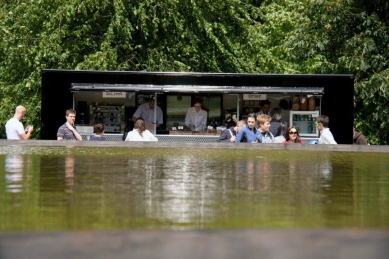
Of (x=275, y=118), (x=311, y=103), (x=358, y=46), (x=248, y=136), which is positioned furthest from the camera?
(x=358, y=46)

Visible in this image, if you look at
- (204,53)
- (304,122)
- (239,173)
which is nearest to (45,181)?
(239,173)

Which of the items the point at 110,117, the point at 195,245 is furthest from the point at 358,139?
the point at 195,245

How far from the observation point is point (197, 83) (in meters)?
19.3

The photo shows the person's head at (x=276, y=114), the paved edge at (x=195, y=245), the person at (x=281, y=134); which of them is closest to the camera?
the paved edge at (x=195, y=245)

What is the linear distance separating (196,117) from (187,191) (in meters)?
16.1

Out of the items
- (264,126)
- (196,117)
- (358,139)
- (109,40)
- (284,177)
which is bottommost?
(358,139)

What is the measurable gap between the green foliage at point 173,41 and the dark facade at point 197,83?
3831 mm

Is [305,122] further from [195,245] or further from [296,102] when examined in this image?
[195,245]

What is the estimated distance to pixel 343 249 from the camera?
1.94 m

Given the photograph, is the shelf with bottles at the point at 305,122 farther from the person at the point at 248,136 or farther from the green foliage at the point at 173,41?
the person at the point at 248,136

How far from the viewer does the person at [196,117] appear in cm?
1967

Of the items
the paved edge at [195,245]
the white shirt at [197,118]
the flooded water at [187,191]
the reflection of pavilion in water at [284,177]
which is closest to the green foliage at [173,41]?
the white shirt at [197,118]

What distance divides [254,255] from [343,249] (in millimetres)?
197

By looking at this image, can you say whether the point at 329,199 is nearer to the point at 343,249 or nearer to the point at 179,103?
the point at 343,249
